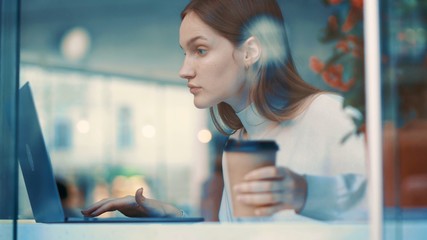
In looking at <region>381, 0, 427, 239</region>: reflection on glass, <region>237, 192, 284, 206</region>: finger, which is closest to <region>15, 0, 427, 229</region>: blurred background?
<region>381, 0, 427, 239</region>: reflection on glass

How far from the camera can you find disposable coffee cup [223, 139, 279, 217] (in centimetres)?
326

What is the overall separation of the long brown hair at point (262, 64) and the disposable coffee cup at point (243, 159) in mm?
80

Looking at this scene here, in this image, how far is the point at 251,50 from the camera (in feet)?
10.9

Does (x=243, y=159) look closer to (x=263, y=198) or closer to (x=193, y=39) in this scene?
(x=263, y=198)

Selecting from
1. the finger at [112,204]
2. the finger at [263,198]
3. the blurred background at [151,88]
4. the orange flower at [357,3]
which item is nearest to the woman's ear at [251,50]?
the blurred background at [151,88]

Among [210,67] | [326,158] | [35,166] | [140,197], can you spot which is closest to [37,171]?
[35,166]

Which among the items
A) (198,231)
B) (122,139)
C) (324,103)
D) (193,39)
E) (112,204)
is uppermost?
(193,39)

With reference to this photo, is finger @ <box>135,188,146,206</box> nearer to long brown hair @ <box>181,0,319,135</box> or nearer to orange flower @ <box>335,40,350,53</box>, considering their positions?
long brown hair @ <box>181,0,319,135</box>

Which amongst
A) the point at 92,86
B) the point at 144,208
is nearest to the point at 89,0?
the point at 92,86

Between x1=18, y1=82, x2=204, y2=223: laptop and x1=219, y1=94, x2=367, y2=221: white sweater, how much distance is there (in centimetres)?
68

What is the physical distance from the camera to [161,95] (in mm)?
3357

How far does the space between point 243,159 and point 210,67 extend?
375 millimetres

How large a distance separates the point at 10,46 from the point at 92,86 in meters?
0.40

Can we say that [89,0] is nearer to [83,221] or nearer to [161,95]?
[161,95]
